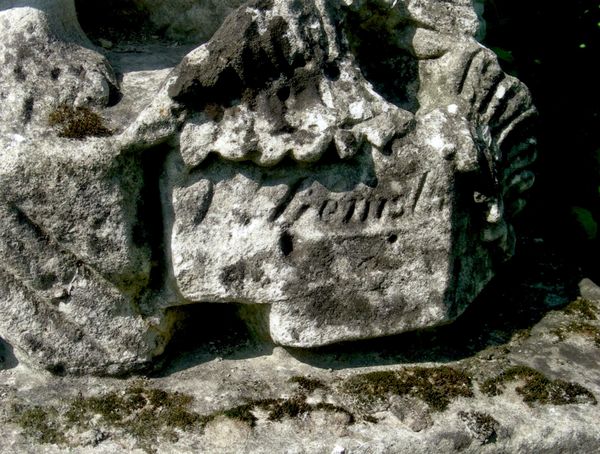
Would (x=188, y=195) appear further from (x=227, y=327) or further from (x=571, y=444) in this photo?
(x=571, y=444)

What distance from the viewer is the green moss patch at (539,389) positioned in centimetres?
254

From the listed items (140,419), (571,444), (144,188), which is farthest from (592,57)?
(140,419)

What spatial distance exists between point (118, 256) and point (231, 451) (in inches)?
22.9

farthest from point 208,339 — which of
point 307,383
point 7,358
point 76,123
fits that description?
point 76,123

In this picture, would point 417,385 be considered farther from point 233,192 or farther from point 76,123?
point 76,123

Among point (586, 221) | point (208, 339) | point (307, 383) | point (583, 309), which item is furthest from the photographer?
point (586, 221)

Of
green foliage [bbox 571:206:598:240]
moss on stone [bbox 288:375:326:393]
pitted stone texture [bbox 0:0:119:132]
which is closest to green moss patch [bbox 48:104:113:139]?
pitted stone texture [bbox 0:0:119:132]

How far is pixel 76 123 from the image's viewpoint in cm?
231

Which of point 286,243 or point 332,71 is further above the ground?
point 332,71

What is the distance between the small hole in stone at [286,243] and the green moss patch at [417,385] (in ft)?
1.38

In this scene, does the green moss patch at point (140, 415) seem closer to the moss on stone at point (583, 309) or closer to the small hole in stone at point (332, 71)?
the small hole in stone at point (332, 71)

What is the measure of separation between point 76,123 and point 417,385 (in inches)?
46.1

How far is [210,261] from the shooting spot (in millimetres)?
2416

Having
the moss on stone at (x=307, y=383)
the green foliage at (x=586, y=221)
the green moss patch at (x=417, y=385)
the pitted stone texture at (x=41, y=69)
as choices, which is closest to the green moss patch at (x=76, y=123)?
the pitted stone texture at (x=41, y=69)
